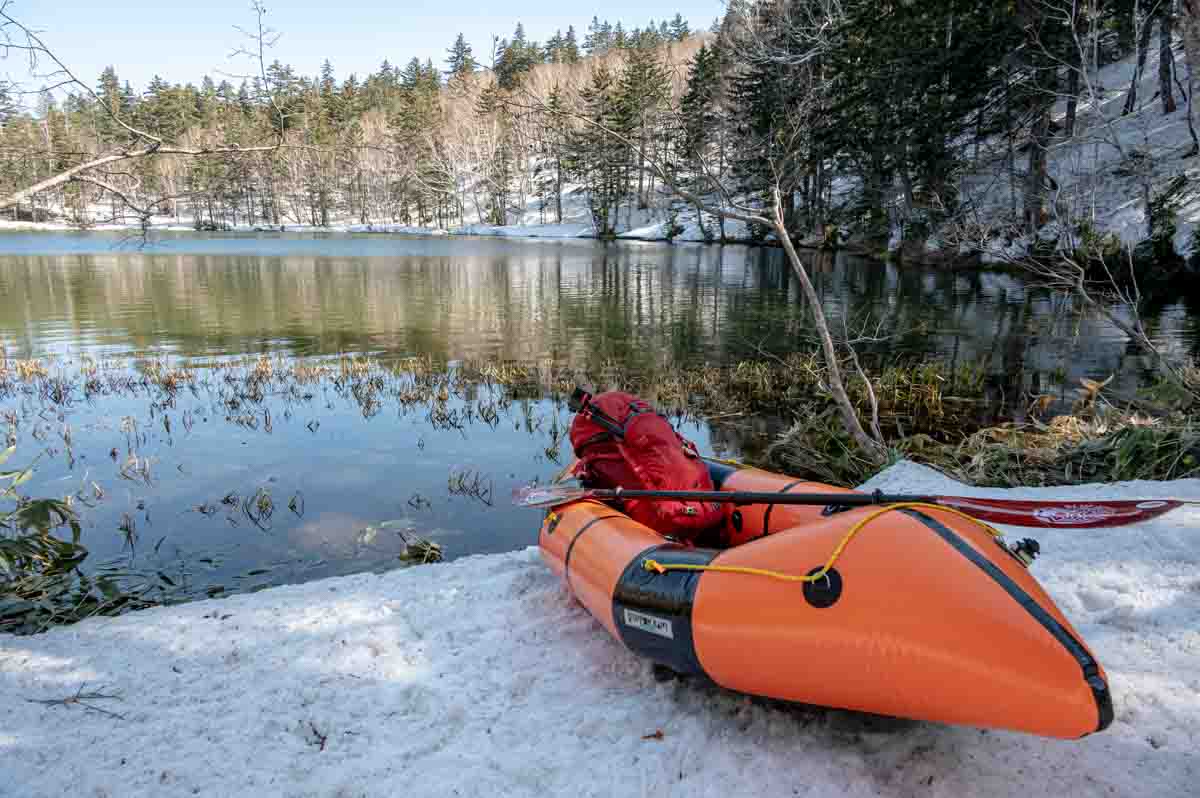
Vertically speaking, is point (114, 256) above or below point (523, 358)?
above

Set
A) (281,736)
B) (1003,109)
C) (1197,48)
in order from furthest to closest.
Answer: (1003,109), (1197,48), (281,736)

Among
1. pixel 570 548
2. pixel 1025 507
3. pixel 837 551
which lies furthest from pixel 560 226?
pixel 837 551

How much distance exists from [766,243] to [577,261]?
54.8 feet

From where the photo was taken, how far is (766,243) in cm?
4534

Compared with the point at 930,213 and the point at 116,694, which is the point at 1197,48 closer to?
the point at 116,694

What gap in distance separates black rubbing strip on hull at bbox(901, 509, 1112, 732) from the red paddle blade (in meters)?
0.48

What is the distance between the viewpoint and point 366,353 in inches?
513

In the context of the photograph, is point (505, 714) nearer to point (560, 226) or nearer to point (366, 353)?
point (366, 353)

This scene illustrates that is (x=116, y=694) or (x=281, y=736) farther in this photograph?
(x=116, y=694)

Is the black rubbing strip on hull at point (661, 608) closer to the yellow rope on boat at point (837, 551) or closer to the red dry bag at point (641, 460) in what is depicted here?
the yellow rope on boat at point (837, 551)

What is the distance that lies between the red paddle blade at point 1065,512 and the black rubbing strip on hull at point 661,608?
3.66 ft

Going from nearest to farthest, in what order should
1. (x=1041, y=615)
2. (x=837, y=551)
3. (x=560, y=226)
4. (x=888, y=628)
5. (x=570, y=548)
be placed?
1. (x=1041, y=615)
2. (x=888, y=628)
3. (x=837, y=551)
4. (x=570, y=548)
5. (x=560, y=226)

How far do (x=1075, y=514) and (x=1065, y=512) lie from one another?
0.04 meters

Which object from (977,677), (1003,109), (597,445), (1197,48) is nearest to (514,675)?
(597,445)
